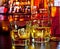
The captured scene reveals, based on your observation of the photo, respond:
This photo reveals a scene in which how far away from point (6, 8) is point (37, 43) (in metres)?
0.31

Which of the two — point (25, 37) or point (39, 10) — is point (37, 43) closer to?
point (25, 37)

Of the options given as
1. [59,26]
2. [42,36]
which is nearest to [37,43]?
[42,36]

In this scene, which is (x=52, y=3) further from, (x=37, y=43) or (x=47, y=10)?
(x=37, y=43)

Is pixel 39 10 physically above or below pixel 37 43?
above

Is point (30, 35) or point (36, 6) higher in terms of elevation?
point (36, 6)

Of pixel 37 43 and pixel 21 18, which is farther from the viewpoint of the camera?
Result: pixel 21 18

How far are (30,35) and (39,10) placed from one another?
23 cm

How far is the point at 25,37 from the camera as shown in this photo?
0.77 metres

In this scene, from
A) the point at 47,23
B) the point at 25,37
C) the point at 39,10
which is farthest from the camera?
the point at 39,10

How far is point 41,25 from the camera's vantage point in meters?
0.86

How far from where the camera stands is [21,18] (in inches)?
39.4

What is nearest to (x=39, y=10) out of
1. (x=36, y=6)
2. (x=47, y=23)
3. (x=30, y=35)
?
(x=36, y=6)

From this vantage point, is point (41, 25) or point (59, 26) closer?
point (41, 25)

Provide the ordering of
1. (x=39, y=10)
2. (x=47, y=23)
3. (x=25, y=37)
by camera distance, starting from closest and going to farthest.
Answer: (x=25, y=37) → (x=47, y=23) → (x=39, y=10)
